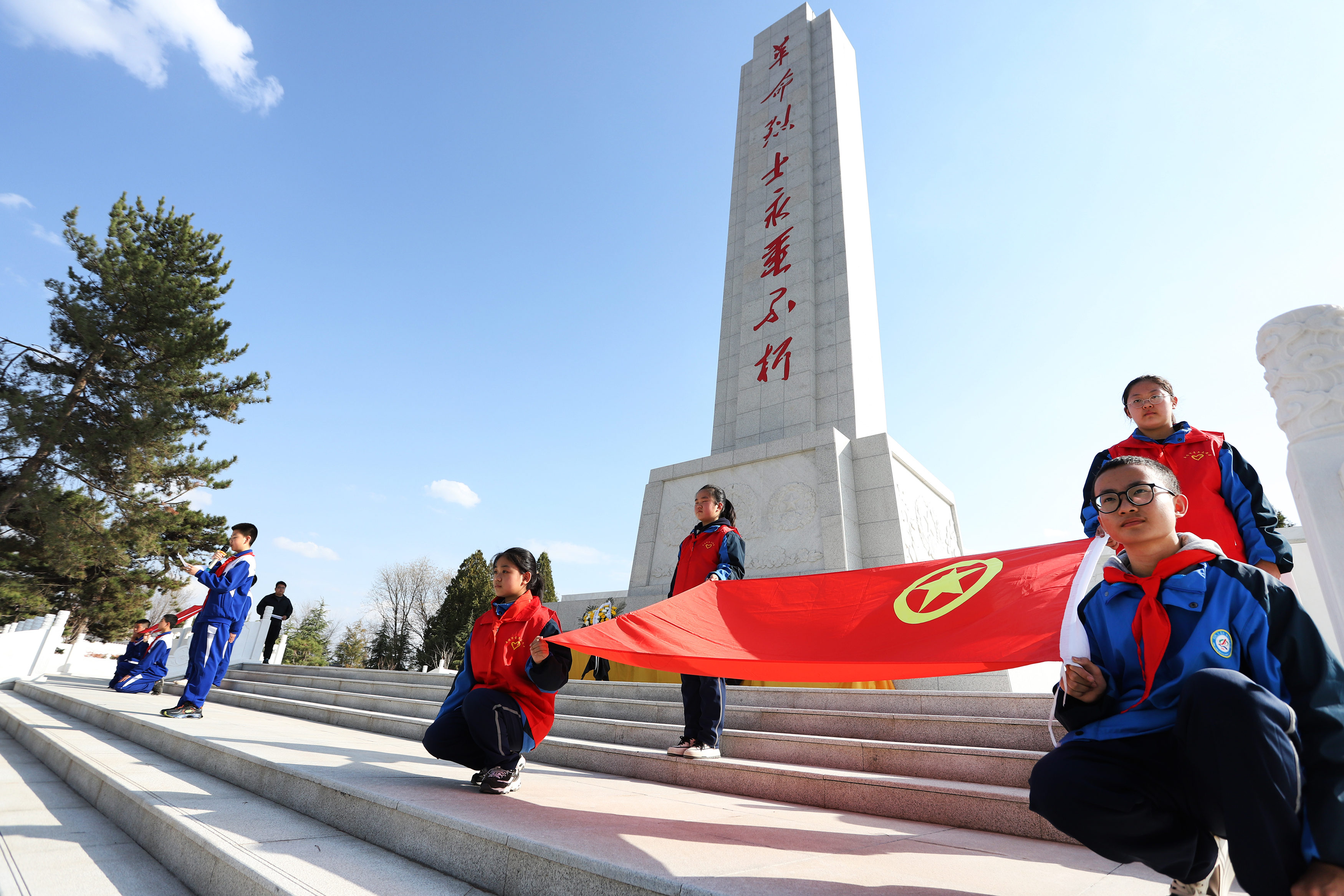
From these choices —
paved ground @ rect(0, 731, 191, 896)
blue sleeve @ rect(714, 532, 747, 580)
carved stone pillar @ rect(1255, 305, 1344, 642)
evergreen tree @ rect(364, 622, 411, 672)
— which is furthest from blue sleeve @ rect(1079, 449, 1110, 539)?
evergreen tree @ rect(364, 622, 411, 672)

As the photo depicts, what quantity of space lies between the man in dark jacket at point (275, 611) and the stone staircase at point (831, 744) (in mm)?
7546

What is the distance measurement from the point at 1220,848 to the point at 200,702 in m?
6.48

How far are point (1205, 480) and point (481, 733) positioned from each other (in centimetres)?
317

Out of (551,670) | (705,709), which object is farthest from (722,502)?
(551,670)

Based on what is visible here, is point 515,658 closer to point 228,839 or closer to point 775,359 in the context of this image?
point 228,839

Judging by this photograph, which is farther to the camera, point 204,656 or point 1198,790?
point 204,656

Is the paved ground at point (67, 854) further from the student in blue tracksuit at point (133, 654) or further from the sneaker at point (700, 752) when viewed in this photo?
the student in blue tracksuit at point (133, 654)

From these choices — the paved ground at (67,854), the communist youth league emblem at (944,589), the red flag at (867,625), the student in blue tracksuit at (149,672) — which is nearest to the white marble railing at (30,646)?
the student in blue tracksuit at (149,672)

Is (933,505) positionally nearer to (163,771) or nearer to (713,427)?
(713,427)

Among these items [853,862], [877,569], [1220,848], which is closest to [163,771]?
[853,862]

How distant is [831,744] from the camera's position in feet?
10.8

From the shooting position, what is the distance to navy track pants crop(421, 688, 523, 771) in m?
2.70

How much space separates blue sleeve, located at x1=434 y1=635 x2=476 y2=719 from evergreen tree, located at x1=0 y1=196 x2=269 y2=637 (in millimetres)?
17016

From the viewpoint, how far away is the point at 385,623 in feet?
100
